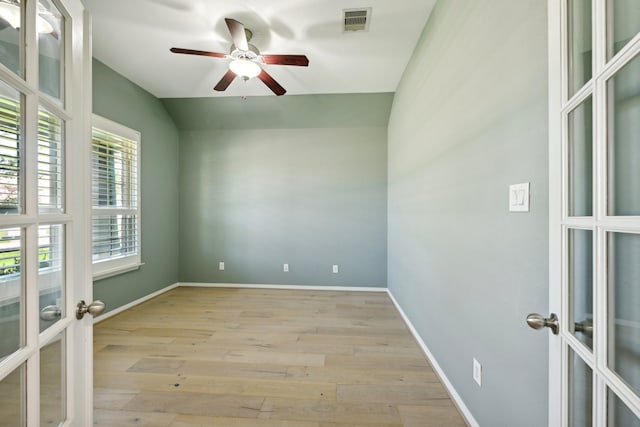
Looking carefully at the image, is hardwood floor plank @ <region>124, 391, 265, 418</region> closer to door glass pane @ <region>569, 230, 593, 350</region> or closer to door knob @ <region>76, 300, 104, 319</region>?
door knob @ <region>76, 300, 104, 319</region>

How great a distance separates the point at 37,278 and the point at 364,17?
2561 mm

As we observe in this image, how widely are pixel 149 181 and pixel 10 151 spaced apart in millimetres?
3319

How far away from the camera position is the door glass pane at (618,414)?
516mm

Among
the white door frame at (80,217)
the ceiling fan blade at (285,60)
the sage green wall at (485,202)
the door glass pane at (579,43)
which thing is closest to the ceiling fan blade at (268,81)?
the ceiling fan blade at (285,60)

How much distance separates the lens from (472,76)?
1.43m

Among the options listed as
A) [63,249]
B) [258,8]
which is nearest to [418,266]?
[63,249]

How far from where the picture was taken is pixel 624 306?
1.80 ft

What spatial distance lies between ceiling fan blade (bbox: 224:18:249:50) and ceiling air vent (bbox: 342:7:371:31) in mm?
834

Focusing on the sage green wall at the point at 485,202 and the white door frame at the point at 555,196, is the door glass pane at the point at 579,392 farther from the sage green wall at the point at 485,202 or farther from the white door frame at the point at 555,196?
the sage green wall at the point at 485,202

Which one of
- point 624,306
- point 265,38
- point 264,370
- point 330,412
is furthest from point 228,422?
point 265,38

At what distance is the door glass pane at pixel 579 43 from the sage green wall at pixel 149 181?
374 centimetres

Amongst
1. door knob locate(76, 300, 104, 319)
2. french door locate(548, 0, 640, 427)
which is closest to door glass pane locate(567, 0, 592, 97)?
french door locate(548, 0, 640, 427)

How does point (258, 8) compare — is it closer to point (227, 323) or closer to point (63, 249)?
point (63, 249)

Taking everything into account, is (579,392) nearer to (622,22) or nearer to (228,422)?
(622,22)
